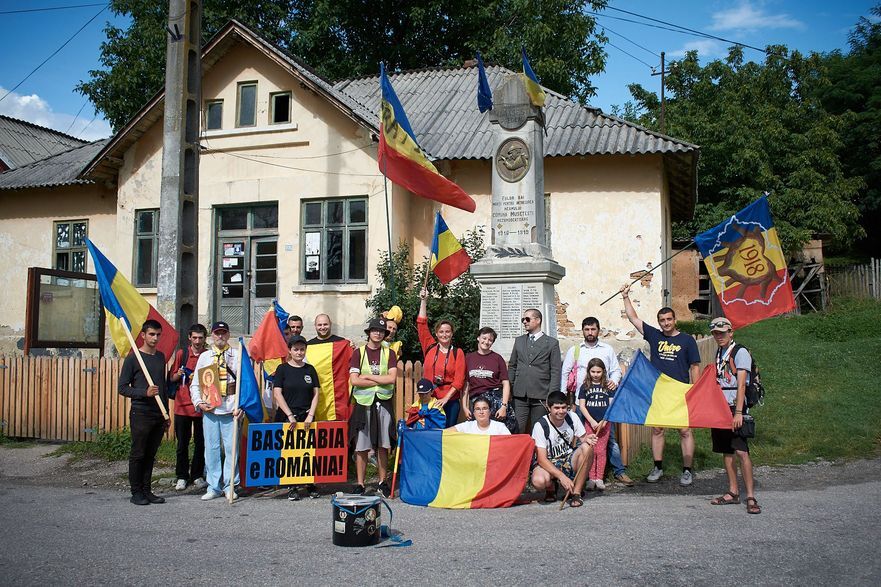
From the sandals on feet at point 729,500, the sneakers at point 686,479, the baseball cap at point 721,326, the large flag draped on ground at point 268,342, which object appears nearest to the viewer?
the sandals on feet at point 729,500

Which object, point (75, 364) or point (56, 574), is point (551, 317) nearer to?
point (56, 574)

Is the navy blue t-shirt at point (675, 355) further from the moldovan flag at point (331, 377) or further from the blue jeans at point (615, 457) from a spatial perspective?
the moldovan flag at point (331, 377)

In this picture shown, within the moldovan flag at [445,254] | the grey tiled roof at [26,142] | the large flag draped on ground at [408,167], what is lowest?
the moldovan flag at [445,254]

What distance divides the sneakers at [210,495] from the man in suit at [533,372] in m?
3.25

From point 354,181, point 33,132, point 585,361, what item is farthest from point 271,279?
point 33,132

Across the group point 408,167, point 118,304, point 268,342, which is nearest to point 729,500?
point 268,342

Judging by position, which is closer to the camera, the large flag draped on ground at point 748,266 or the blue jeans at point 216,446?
the blue jeans at point 216,446

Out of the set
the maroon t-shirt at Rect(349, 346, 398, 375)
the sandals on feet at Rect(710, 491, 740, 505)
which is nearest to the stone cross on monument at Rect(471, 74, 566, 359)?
the maroon t-shirt at Rect(349, 346, 398, 375)

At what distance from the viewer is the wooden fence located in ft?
83.6

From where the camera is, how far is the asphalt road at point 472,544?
4891 millimetres

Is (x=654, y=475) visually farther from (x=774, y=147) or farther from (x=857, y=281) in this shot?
(x=774, y=147)

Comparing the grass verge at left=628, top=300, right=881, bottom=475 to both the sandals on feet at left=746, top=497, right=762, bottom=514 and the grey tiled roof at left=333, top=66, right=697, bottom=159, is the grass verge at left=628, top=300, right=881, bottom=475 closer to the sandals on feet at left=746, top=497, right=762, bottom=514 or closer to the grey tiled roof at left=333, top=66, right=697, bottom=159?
the sandals on feet at left=746, top=497, right=762, bottom=514

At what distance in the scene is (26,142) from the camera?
2911 cm

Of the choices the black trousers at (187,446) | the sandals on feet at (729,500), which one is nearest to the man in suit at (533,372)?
the sandals on feet at (729,500)
